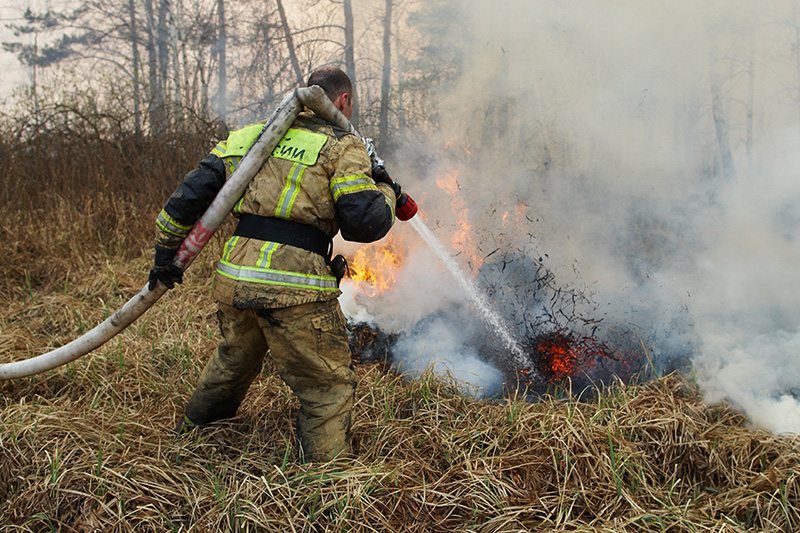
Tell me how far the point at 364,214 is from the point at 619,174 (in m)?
4.38

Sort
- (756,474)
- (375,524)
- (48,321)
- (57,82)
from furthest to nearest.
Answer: (57,82)
(48,321)
(756,474)
(375,524)

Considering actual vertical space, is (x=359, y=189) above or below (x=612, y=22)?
below

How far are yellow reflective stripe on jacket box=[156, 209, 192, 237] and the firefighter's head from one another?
0.95m

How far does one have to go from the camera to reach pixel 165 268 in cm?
251

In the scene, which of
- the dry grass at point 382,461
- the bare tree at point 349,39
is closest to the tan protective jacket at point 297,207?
the dry grass at point 382,461

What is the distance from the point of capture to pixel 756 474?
8.13 feet

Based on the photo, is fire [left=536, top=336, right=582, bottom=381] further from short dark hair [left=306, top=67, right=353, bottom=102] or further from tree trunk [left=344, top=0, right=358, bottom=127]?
tree trunk [left=344, top=0, right=358, bottom=127]

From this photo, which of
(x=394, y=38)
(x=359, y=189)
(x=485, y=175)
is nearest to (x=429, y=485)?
(x=359, y=189)

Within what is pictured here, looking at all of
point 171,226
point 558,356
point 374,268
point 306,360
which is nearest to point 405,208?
point 306,360

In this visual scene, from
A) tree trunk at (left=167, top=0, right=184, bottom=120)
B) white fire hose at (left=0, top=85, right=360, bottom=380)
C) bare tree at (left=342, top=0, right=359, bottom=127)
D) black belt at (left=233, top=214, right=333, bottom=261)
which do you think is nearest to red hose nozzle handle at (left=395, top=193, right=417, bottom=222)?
white fire hose at (left=0, top=85, right=360, bottom=380)

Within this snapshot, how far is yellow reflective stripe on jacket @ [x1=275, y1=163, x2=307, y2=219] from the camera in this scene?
229cm

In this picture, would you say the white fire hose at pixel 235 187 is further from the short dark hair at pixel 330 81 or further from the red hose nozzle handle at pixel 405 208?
the red hose nozzle handle at pixel 405 208

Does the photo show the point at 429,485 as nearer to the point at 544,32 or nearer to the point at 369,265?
the point at 369,265

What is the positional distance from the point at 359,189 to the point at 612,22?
511cm
